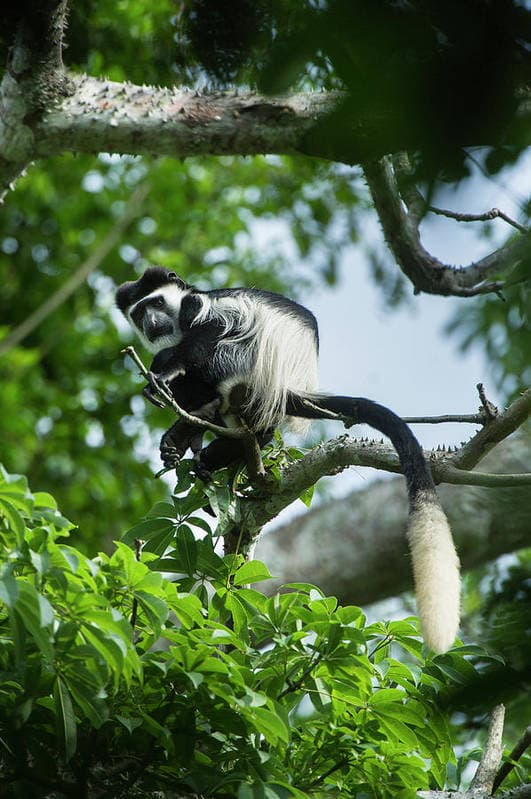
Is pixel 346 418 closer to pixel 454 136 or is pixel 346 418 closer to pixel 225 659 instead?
pixel 225 659

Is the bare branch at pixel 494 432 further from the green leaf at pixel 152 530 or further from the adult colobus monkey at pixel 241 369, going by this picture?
the green leaf at pixel 152 530

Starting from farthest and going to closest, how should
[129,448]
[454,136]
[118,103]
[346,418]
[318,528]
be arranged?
[129,448]
[318,528]
[118,103]
[346,418]
[454,136]

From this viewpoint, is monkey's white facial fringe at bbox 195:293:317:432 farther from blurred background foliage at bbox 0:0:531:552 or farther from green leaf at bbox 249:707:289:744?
green leaf at bbox 249:707:289:744

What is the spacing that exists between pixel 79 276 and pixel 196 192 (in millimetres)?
2010

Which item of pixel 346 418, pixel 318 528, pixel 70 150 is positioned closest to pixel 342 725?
pixel 346 418

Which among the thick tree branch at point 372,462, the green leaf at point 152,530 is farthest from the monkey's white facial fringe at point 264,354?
the green leaf at point 152,530

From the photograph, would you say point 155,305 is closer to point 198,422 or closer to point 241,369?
point 241,369

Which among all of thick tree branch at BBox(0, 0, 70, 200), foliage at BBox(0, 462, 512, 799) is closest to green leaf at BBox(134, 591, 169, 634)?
foliage at BBox(0, 462, 512, 799)

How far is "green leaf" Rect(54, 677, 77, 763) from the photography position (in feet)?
4.34

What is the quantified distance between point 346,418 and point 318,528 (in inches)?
85.2

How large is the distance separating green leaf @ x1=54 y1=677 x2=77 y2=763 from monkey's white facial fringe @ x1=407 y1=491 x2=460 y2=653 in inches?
23.0

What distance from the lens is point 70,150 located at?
280cm

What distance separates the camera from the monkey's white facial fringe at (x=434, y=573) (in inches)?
59.1

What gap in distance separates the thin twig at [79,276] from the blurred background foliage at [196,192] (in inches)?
4.3
